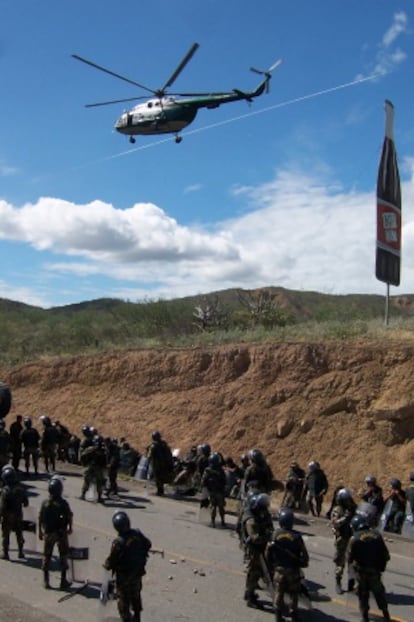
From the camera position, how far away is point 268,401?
23.5m

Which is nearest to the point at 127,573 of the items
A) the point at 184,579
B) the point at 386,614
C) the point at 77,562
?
the point at 77,562

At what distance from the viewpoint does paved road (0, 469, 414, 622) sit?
362 inches

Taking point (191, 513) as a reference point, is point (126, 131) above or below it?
above

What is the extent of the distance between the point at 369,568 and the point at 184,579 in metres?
3.24

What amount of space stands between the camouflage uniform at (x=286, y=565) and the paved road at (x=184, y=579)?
0.63 m

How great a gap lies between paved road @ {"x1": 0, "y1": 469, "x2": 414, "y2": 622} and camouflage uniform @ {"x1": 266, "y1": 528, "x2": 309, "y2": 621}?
2.06 ft

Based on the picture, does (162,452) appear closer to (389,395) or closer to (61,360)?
(389,395)

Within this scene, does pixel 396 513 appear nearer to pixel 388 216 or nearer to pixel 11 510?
pixel 11 510

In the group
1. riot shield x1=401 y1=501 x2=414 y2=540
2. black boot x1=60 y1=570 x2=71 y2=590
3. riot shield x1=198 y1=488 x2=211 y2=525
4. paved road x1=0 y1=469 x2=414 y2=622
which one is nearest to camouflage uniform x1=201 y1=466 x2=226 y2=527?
riot shield x1=198 y1=488 x2=211 y2=525

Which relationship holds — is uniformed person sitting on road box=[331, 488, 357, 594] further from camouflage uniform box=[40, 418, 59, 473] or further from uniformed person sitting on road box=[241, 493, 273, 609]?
camouflage uniform box=[40, 418, 59, 473]

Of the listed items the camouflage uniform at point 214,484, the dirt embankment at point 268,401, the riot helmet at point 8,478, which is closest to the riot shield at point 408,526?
the camouflage uniform at point 214,484

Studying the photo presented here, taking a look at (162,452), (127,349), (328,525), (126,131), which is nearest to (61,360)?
(127,349)

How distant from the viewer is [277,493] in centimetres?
2022

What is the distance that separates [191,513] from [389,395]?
25.8 feet
